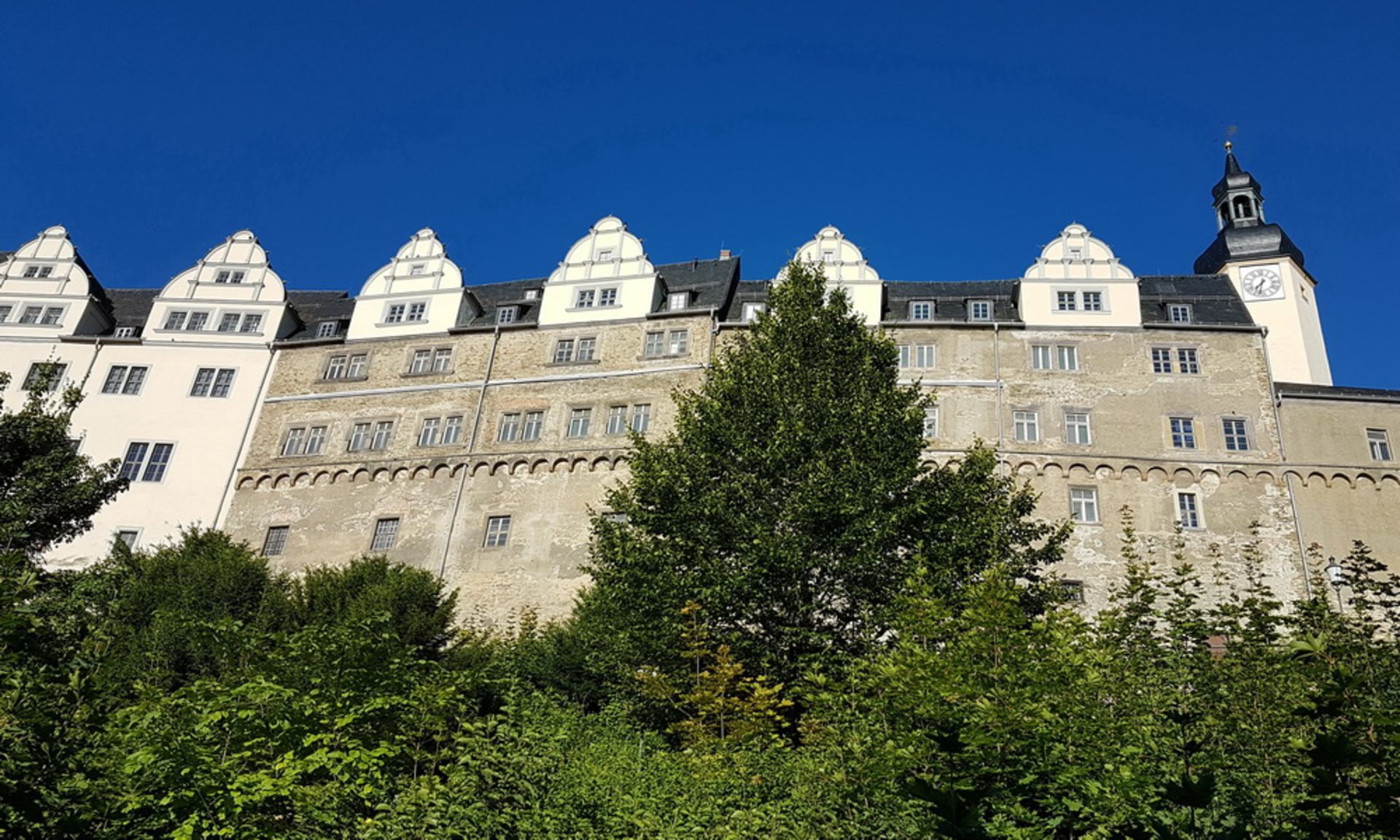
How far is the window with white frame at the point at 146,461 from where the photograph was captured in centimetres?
3975

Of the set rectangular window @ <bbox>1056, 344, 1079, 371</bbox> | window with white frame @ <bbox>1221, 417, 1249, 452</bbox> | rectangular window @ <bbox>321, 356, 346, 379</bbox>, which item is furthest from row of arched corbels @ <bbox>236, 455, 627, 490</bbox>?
window with white frame @ <bbox>1221, 417, 1249, 452</bbox>

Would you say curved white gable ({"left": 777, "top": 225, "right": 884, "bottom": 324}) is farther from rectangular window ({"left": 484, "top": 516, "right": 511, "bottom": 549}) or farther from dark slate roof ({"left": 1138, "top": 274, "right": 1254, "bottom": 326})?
rectangular window ({"left": 484, "top": 516, "right": 511, "bottom": 549})

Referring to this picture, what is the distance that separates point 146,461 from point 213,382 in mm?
4350

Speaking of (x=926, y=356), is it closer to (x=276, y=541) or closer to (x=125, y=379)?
(x=276, y=541)

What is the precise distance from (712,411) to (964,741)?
43.0 feet

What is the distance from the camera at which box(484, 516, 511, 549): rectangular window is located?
36688 millimetres

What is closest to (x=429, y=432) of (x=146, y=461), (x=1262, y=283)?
(x=146, y=461)

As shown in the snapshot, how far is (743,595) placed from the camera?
19.2 m

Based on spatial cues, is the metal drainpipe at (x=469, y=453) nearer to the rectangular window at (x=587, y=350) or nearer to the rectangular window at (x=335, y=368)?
the rectangular window at (x=587, y=350)

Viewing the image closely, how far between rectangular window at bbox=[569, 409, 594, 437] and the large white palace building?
21cm

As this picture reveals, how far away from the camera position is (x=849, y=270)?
4175 cm

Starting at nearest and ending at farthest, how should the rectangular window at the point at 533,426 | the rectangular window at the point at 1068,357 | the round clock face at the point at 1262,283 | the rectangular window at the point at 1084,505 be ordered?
the rectangular window at the point at 1084,505
the rectangular window at the point at 1068,357
the rectangular window at the point at 533,426
the round clock face at the point at 1262,283

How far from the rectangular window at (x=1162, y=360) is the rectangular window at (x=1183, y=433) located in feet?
6.94

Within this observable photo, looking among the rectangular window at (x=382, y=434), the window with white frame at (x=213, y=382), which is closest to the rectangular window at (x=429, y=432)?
the rectangular window at (x=382, y=434)
